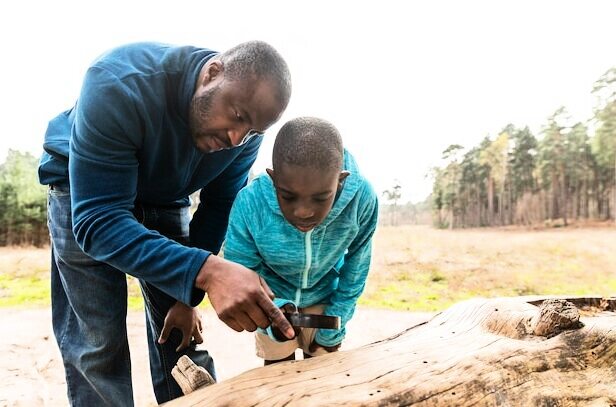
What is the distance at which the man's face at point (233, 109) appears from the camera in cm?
135

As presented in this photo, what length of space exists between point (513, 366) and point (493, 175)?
6383 millimetres

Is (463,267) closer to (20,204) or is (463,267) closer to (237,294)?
(20,204)

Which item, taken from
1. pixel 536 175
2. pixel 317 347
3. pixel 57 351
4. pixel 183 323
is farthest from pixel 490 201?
pixel 183 323

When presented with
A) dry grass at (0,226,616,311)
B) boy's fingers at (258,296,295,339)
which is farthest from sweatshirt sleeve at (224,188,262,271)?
dry grass at (0,226,616,311)

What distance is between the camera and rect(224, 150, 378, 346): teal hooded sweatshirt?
1592 mm

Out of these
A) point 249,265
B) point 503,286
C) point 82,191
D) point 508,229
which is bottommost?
point 503,286

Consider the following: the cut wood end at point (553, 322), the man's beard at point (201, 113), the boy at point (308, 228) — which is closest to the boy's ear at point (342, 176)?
the boy at point (308, 228)

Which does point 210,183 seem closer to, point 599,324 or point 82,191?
point 82,191

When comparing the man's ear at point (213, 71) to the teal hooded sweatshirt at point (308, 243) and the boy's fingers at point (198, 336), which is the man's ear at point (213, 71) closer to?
the teal hooded sweatshirt at point (308, 243)

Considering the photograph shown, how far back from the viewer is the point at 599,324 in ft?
4.95

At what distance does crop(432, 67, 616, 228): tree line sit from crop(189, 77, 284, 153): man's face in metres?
6.24

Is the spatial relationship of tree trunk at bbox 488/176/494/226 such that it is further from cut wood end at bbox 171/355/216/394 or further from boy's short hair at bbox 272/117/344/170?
cut wood end at bbox 171/355/216/394

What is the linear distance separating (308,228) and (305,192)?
131 mm

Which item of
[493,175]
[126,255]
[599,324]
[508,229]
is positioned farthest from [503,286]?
[126,255]
